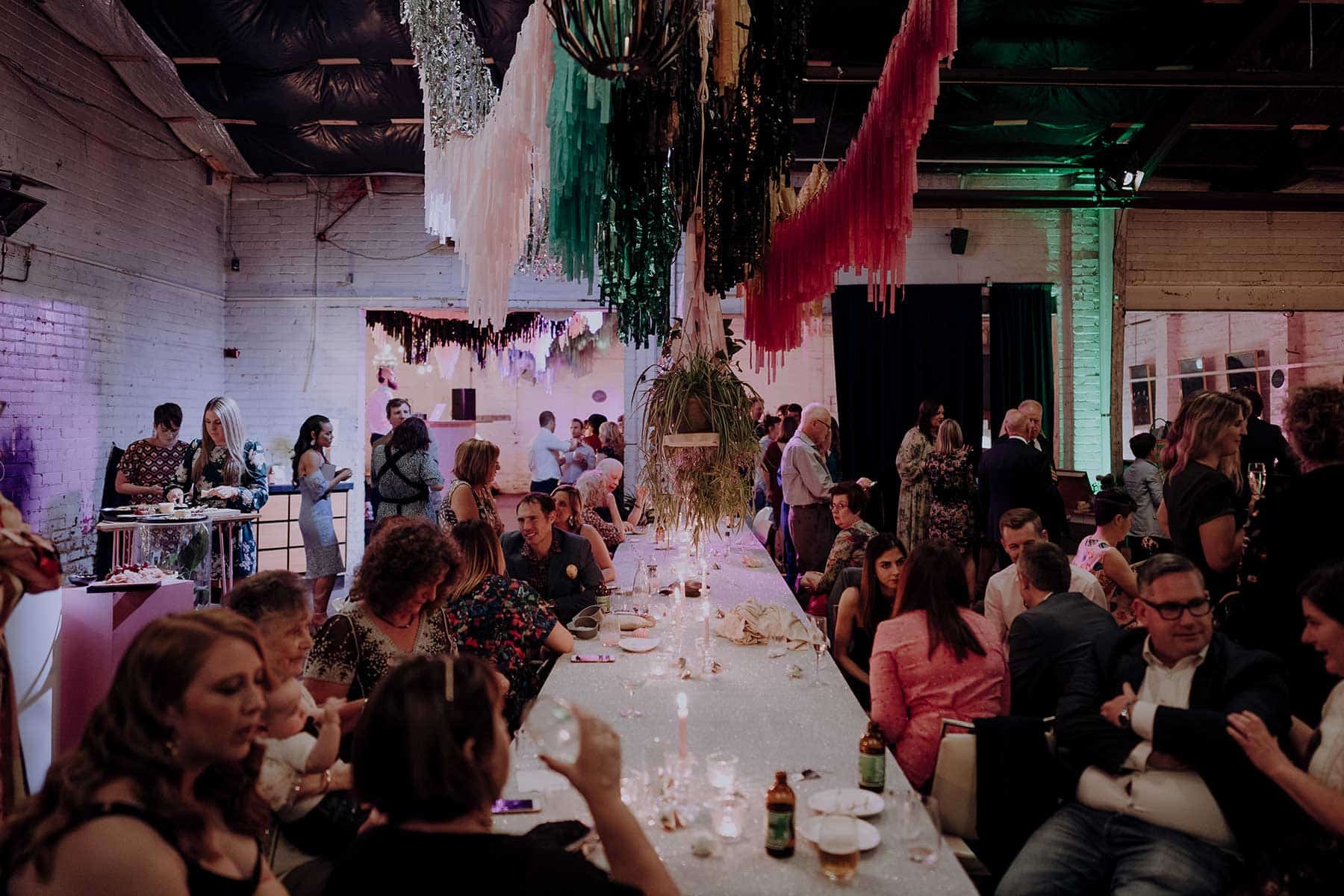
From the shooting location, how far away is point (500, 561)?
3.52 metres

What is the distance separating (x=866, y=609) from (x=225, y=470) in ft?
15.9

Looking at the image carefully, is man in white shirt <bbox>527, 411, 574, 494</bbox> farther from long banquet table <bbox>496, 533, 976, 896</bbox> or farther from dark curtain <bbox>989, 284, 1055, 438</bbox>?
long banquet table <bbox>496, 533, 976, 896</bbox>

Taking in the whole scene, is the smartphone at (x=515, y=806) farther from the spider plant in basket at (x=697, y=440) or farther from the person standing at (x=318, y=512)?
the person standing at (x=318, y=512)

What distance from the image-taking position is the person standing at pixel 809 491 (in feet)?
20.4

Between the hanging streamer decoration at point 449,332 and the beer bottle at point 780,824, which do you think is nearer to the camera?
the beer bottle at point 780,824

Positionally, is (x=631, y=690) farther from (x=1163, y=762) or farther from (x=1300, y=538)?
(x=1300, y=538)

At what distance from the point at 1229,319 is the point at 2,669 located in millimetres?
11384

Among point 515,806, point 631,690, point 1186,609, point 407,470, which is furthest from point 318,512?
point 1186,609

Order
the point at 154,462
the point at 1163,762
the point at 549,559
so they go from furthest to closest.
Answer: the point at 154,462 < the point at 549,559 < the point at 1163,762

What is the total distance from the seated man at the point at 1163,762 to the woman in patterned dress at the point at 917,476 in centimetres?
429

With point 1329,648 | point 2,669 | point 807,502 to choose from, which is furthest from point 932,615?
point 807,502

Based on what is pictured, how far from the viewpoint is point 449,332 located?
10.7 meters

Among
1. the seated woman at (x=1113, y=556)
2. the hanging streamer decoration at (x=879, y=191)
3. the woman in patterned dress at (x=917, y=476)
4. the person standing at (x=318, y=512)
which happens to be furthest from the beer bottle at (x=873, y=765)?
the person standing at (x=318, y=512)

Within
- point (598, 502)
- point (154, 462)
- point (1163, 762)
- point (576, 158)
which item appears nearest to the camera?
point (1163, 762)
